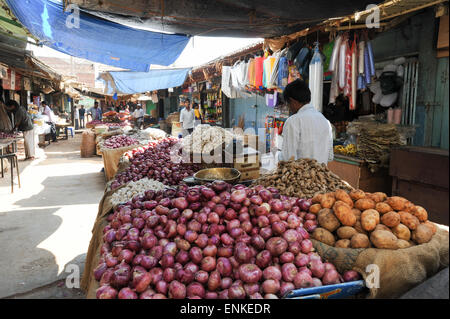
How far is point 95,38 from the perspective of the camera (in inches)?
187

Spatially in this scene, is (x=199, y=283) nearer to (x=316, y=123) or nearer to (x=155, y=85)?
(x=316, y=123)

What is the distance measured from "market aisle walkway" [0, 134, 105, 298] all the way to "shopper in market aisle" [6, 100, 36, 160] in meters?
1.84

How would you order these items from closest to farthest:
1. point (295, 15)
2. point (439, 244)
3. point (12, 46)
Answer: point (439, 244) < point (295, 15) < point (12, 46)

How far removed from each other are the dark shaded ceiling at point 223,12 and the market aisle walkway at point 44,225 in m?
2.94

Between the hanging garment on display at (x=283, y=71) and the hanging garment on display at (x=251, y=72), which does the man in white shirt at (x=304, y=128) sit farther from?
the hanging garment on display at (x=251, y=72)

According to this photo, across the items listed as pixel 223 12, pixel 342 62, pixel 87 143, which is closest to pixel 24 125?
pixel 87 143

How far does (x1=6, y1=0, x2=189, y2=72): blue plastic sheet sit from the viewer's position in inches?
158

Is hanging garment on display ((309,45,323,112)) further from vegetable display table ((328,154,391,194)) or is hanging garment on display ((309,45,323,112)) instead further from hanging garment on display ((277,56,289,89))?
vegetable display table ((328,154,391,194))

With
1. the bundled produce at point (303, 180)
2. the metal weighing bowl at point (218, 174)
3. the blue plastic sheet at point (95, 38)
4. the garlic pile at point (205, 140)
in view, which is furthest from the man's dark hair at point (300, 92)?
the blue plastic sheet at point (95, 38)

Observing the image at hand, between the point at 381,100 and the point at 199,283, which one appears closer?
the point at 199,283

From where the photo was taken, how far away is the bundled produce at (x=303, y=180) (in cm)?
236
